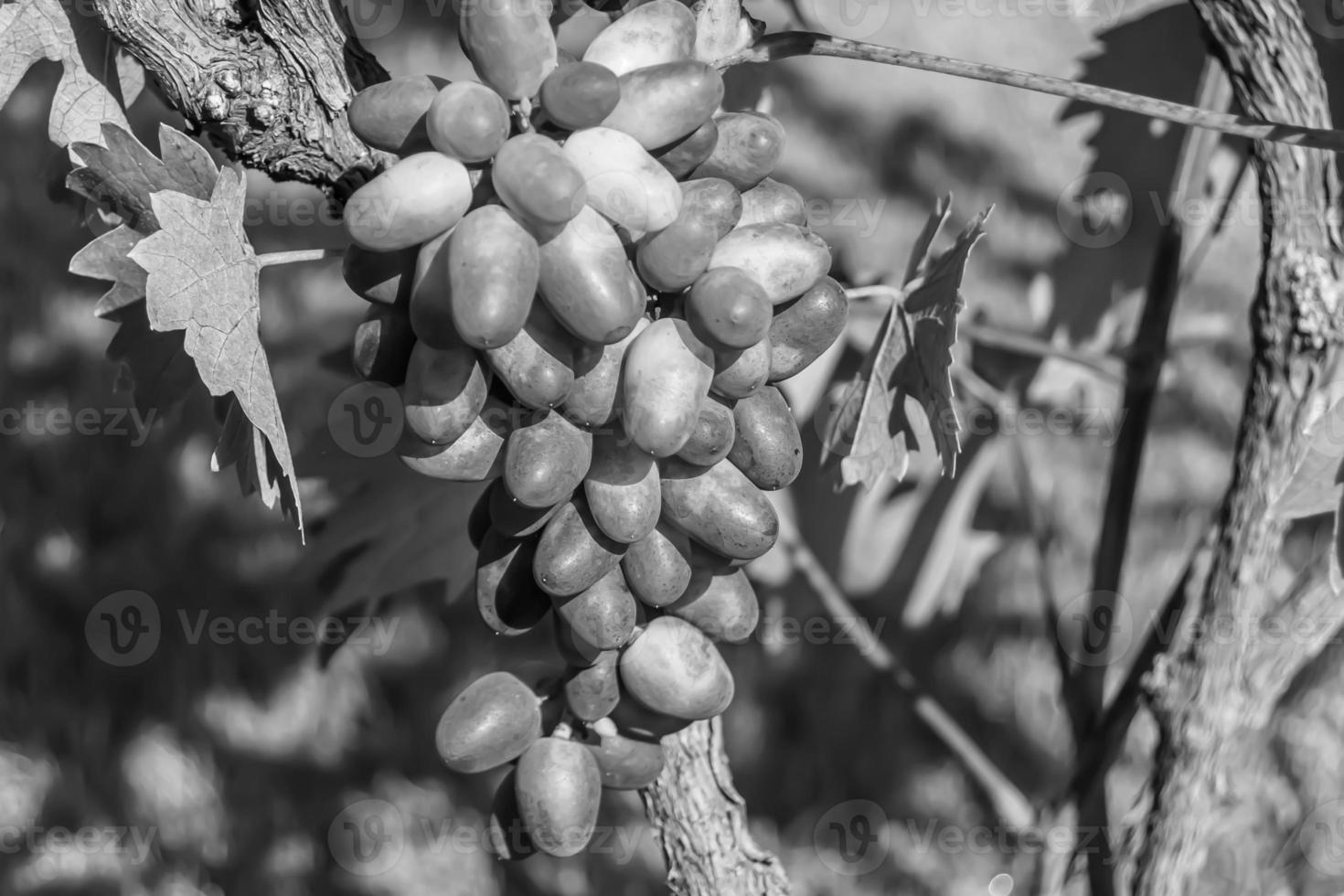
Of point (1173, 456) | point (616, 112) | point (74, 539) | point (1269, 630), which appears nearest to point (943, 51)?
point (1173, 456)

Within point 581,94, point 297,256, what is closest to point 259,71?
point 297,256

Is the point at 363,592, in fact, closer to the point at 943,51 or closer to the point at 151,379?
the point at 151,379

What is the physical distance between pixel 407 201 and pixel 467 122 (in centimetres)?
4

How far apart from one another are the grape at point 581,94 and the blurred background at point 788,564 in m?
0.60

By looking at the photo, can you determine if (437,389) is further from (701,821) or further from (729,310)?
(701,821)

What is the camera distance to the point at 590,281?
0.43 m

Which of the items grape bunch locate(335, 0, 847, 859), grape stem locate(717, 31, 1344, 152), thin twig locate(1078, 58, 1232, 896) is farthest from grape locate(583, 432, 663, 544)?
thin twig locate(1078, 58, 1232, 896)

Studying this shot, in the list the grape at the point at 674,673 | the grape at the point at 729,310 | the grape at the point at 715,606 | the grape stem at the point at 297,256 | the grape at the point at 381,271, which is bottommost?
the grape at the point at 674,673

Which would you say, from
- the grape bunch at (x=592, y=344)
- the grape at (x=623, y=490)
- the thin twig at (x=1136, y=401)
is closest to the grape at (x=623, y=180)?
the grape bunch at (x=592, y=344)

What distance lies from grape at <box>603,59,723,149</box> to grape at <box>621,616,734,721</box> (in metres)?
0.24

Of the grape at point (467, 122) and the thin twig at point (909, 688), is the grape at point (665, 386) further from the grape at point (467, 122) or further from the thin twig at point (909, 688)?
the thin twig at point (909, 688)

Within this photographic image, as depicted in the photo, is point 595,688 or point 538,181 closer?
point 538,181

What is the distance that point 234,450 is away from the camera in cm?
61

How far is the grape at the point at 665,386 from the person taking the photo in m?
0.45
